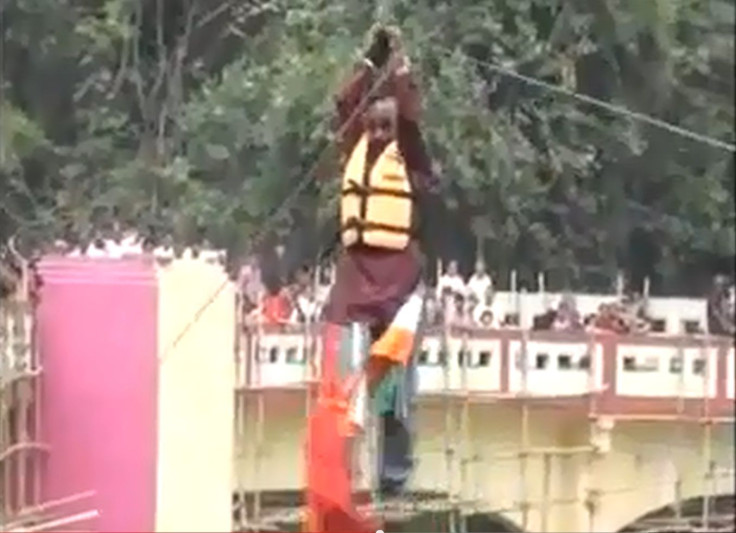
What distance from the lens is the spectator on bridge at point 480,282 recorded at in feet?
7.13

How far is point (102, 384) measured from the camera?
2162mm

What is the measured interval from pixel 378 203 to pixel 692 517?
3.72 feet

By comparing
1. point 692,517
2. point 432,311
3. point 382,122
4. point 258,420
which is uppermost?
point 382,122

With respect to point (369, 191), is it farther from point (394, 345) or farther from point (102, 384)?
point (102, 384)

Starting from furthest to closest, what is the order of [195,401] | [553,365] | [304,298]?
1. [553,365]
2. [195,401]
3. [304,298]

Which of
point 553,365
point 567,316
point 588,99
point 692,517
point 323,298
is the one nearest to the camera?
point 323,298

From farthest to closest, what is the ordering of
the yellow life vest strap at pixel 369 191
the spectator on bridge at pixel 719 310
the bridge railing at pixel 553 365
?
1. the spectator on bridge at pixel 719 310
2. the bridge railing at pixel 553 365
3. the yellow life vest strap at pixel 369 191

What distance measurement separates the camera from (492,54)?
6.63 ft

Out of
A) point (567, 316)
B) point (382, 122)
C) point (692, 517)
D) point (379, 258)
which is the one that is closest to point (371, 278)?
point (379, 258)

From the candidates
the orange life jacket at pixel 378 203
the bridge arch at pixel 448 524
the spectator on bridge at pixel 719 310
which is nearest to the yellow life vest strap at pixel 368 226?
the orange life jacket at pixel 378 203

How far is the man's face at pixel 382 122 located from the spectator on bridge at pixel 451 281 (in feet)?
1.11

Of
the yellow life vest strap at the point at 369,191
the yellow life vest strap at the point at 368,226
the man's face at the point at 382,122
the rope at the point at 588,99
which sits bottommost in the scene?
the yellow life vest strap at the point at 368,226

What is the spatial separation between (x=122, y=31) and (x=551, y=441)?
720mm

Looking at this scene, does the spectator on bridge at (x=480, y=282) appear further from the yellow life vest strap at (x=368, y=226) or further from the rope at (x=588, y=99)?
the yellow life vest strap at (x=368, y=226)
